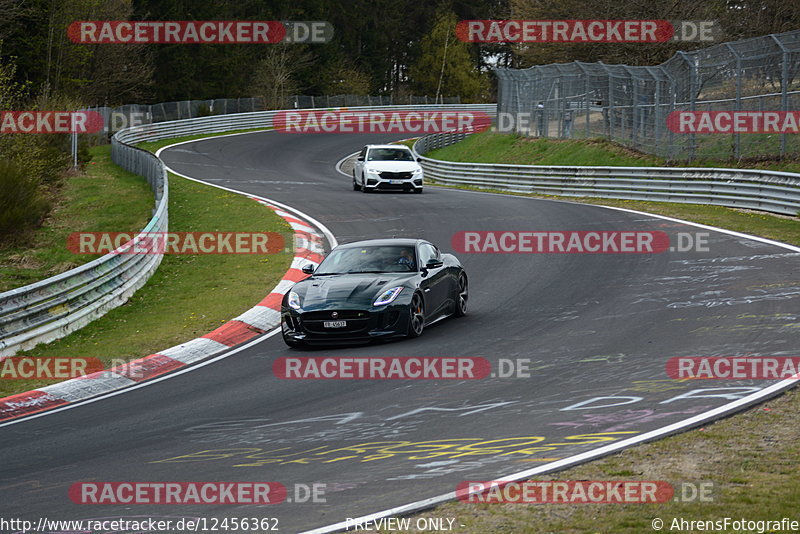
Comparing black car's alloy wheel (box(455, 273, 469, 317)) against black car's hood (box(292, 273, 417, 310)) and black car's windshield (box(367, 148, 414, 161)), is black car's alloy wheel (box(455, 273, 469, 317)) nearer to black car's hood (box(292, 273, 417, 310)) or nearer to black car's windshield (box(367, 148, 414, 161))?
black car's hood (box(292, 273, 417, 310))

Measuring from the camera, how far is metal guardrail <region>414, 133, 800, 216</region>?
22188 mm

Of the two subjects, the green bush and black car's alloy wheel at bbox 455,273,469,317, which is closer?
black car's alloy wheel at bbox 455,273,469,317

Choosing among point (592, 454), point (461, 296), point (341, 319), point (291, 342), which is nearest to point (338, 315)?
point (341, 319)

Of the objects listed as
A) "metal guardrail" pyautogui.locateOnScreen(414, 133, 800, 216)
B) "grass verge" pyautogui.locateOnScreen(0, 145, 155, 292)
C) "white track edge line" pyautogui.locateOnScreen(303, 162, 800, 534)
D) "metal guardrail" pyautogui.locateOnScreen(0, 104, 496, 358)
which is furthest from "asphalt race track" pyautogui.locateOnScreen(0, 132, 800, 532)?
"grass verge" pyautogui.locateOnScreen(0, 145, 155, 292)

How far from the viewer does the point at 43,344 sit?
45.8ft

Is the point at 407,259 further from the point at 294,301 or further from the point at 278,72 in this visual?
the point at 278,72

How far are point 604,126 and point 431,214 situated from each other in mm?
12287

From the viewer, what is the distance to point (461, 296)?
558 inches

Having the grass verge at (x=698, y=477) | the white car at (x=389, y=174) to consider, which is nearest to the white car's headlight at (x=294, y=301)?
the grass verge at (x=698, y=477)

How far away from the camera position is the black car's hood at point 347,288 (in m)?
12.4

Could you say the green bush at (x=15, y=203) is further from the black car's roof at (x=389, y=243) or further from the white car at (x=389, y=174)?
the black car's roof at (x=389, y=243)

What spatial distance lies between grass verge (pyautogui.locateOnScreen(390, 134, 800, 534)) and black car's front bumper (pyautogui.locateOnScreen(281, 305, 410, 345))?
16.5ft

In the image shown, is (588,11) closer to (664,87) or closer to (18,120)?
(664,87)

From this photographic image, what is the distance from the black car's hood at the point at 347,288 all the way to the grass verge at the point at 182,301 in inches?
82.7
